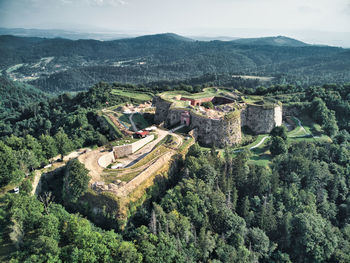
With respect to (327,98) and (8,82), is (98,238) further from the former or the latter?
(8,82)

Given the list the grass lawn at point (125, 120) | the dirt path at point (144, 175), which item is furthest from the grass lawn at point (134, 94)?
the dirt path at point (144, 175)

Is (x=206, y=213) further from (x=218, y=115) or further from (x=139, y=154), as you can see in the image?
(x=218, y=115)

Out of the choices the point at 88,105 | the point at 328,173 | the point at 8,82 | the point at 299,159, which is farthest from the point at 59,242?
the point at 8,82

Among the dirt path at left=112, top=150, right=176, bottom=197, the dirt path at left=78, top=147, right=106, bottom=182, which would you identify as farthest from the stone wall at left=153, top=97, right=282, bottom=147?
the dirt path at left=78, top=147, right=106, bottom=182

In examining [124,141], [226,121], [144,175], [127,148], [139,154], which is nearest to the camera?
[144,175]

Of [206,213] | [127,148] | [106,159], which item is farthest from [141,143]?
[206,213]

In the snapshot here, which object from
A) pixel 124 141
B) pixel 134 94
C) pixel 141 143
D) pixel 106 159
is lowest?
pixel 106 159
